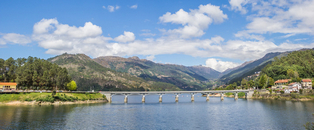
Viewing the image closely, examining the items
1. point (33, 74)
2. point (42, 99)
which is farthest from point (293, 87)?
point (33, 74)

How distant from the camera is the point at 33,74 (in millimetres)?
142250

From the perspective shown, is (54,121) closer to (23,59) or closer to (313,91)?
(23,59)

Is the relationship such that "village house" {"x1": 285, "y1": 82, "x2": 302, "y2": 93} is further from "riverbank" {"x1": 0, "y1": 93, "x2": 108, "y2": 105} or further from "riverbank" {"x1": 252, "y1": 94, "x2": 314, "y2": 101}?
"riverbank" {"x1": 0, "y1": 93, "x2": 108, "y2": 105}

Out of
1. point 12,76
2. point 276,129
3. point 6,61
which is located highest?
point 6,61

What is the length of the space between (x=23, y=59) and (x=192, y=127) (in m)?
137

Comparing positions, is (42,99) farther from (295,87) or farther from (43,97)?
(295,87)

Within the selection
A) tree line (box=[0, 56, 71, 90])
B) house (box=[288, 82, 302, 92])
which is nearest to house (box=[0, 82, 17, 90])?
tree line (box=[0, 56, 71, 90])

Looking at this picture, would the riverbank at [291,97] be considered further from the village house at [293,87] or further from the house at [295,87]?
the house at [295,87]

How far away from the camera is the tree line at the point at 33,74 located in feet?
464

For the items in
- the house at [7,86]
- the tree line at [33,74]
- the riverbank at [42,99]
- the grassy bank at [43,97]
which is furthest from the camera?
the tree line at [33,74]

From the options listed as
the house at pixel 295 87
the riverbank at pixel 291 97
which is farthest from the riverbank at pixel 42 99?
the house at pixel 295 87

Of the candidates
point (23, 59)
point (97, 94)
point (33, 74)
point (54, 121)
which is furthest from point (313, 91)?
point (23, 59)

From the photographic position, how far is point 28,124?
6894 cm

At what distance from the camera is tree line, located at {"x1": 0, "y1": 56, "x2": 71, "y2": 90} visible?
464 ft
